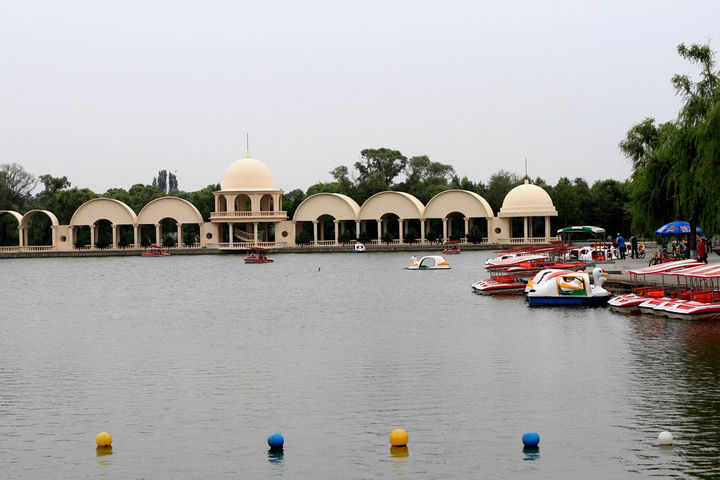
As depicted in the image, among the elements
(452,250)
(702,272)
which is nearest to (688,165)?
(702,272)

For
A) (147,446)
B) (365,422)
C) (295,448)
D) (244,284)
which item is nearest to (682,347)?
(365,422)

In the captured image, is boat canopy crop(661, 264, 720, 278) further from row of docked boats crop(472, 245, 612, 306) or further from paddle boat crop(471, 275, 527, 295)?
paddle boat crop(471, 275, 527, 295)

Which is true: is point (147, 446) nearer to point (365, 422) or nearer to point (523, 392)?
point (365, 422)

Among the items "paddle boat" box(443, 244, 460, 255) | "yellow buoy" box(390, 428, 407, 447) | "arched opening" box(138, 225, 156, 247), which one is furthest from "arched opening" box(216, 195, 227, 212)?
"yellow buoy" box(390, 428, 407, 447)

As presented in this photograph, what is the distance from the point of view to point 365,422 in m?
15.2

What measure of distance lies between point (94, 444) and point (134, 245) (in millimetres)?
81189

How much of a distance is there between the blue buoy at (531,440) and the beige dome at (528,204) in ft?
234

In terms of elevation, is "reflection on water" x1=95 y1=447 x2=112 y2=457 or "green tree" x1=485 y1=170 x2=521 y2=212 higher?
"green tree" x1=485 y1=170 x2=521 y2=212

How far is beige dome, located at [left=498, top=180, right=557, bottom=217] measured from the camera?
83562mm

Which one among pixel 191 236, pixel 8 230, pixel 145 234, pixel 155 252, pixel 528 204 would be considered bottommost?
pixel 155 252

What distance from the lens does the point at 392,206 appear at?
88.6 m

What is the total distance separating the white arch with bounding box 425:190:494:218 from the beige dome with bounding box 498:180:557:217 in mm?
1908

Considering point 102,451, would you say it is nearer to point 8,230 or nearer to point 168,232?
point 8,230

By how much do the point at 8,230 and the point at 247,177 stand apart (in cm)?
2755
